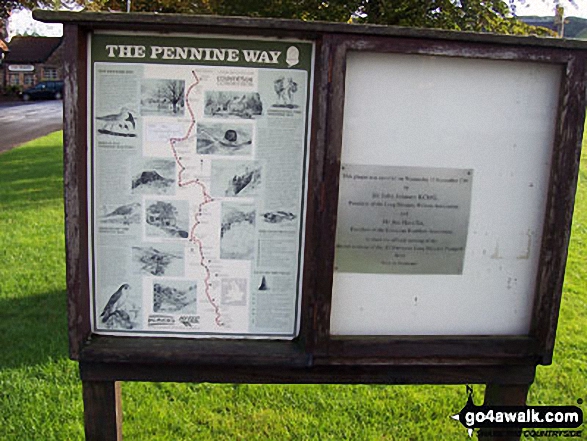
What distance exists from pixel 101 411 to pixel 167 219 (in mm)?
783

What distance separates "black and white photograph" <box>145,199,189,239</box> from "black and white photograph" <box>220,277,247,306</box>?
22 centimetres

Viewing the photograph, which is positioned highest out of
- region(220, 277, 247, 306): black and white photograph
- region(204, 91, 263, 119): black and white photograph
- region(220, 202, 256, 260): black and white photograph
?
region(204, 91, 263, 119): black and white photograph

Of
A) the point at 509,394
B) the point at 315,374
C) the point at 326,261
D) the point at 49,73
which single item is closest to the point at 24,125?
the point at 315,374

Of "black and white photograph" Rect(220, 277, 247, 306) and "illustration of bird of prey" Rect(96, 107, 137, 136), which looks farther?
"black and white photograph" Rect(220, 277, 247, 306)

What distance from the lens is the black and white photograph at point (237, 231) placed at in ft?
7.08

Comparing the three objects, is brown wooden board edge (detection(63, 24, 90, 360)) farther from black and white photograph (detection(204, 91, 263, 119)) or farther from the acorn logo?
the acorn logo

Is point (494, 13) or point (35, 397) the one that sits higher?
point (494, 13)

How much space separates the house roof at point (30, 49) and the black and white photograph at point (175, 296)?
57.9 metres

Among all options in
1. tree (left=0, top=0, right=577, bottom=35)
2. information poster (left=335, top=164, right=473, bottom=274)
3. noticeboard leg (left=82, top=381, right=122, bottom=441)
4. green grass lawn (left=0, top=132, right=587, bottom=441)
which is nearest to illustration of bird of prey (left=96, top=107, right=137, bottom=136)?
information poster (left=335, top=164, right=473, bottom=274)

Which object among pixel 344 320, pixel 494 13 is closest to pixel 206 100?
pixel 344 320

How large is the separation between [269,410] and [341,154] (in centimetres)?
191

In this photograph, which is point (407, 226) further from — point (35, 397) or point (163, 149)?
point (35, 397)

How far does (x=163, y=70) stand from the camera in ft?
6.77

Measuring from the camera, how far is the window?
55062 millimetres
